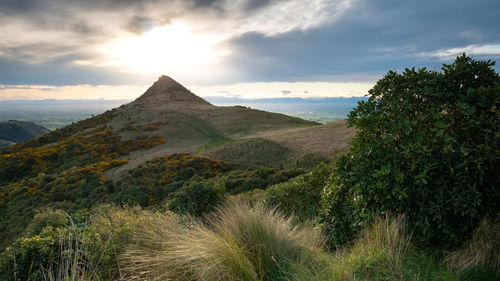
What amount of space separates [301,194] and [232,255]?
4929mm

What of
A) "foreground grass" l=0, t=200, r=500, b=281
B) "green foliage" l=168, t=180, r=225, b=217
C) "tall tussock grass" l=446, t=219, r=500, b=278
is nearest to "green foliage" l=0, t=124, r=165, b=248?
"green foliage" l=168, t=180, r=225, b=217

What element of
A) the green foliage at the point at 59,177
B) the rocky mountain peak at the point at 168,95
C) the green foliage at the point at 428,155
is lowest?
the green foliage at the point at 59,177

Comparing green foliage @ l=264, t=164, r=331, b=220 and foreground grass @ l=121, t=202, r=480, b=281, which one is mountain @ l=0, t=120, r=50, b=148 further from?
foreground grass @ l=121, t=202, r=480, b=281

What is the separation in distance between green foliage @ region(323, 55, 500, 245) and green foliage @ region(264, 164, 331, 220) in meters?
2.63

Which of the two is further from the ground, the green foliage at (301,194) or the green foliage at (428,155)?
the green foliage at (428,155)

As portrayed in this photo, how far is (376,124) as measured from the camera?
166 inches

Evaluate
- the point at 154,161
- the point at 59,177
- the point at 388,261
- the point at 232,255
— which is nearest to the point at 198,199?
the point at 232,255

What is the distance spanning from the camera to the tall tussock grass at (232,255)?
3.12m

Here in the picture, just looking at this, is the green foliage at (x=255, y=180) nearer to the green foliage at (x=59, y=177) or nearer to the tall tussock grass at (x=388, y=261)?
the green foliage at (x=59, y=177)

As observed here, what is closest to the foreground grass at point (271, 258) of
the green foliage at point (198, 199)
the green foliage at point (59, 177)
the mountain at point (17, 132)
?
the green foliage at point (198, 199)

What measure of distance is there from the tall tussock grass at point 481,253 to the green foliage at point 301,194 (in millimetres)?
3746

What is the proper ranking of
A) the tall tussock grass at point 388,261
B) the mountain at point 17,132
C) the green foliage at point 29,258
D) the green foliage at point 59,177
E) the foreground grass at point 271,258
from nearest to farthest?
the tall tussock grass at point 388,261 → the foreground grass at point 271,258 → the green foliage at point 29,258 → the green foliage at point 59,177 → the mountain at point 17,132

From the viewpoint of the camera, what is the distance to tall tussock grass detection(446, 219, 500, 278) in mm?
2947

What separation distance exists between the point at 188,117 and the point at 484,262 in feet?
146
